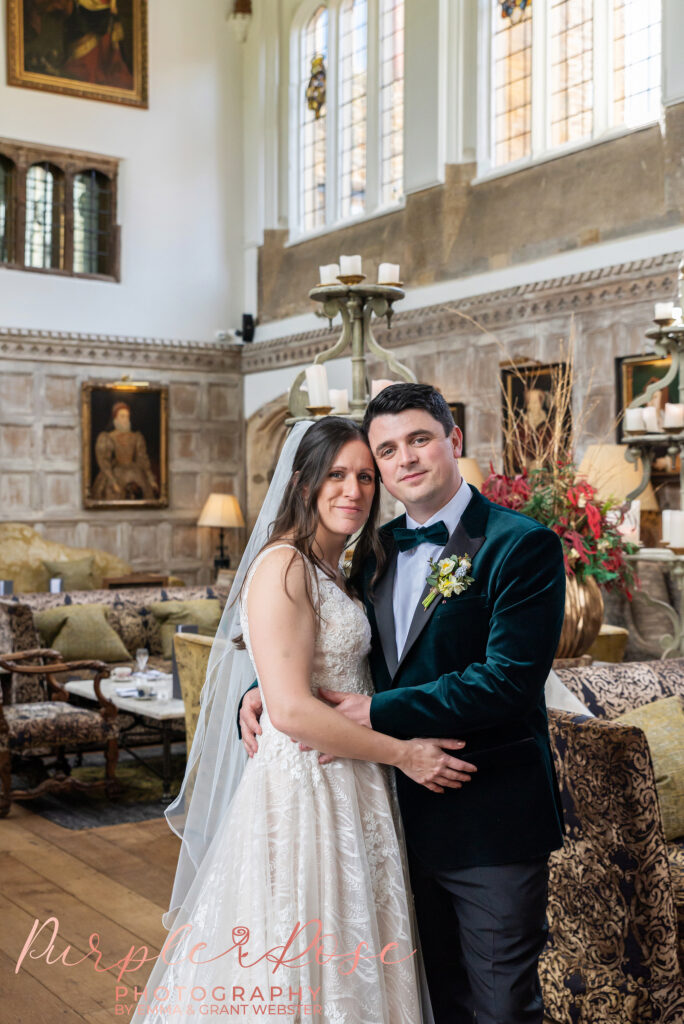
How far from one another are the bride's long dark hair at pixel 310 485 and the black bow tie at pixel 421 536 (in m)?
0.08

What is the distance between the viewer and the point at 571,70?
9.48 meters

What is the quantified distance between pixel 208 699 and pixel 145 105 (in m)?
10.9

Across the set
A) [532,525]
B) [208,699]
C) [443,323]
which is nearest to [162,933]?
[208,699]

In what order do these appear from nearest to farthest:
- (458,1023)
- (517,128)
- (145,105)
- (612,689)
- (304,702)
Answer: (304,702) < (458,1023) < (612,689) < (517,128) < (145,105)

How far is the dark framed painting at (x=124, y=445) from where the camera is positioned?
40.8 ft

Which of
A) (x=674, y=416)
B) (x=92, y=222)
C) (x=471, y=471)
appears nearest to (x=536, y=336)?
(x=471, y=471)

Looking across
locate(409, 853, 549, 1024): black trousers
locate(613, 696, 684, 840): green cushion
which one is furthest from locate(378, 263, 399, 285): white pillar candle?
locate(409, 853, 549, 1024): black trousers

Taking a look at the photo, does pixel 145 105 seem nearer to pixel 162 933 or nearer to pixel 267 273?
pixel 267 273

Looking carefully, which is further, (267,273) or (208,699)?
(267,273)

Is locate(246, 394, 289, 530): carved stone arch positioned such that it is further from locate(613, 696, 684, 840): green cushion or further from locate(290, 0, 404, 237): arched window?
locate(613, 696, 684, 840): green cushion

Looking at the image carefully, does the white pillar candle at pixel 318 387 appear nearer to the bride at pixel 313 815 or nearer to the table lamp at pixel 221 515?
the bride at pixel 313 815

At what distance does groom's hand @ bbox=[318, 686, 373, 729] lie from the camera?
2.18 meters

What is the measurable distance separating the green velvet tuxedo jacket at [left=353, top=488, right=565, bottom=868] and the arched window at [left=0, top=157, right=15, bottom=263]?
1079 centimetres

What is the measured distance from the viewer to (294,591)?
2242 mm
